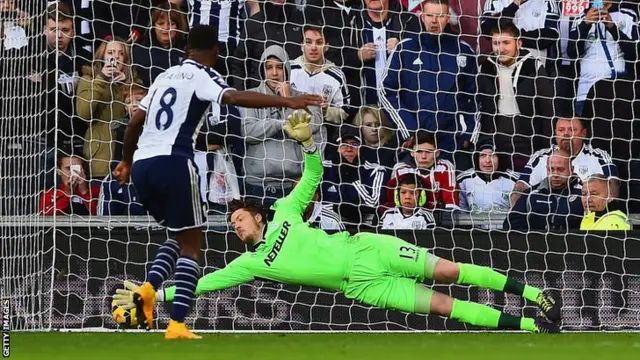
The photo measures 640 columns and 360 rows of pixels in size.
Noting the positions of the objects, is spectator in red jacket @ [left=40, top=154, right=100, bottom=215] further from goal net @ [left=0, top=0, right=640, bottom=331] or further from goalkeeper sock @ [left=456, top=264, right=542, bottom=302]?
goalkeeper sock @ [left=456, top=264, right=542, bottom=302]

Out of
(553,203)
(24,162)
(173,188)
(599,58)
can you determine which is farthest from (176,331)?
(599,58)

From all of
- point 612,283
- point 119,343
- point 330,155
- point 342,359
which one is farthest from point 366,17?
point 342,359

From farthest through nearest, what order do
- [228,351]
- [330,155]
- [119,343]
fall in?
[330,155] → [119,343] → [228,351]

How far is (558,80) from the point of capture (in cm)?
1121

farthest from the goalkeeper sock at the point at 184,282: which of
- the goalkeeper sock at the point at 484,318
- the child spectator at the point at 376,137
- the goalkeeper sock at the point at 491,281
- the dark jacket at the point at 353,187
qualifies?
the child spectator at the point at 376,137

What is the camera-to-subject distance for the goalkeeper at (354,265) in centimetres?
923

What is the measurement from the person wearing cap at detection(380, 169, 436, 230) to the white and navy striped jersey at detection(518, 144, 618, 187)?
2.89 feet

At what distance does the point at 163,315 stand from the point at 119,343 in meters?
2.25

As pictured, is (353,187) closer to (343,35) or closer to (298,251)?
(343,35)

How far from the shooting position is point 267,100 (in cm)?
766

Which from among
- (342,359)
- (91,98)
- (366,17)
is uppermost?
(366,17)

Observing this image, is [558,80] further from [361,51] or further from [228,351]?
[228,351]

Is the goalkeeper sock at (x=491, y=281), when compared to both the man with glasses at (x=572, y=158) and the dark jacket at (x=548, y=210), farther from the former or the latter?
the man with glasses at (x=572, y=158)

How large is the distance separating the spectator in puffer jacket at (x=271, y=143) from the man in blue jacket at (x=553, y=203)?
1712mm
